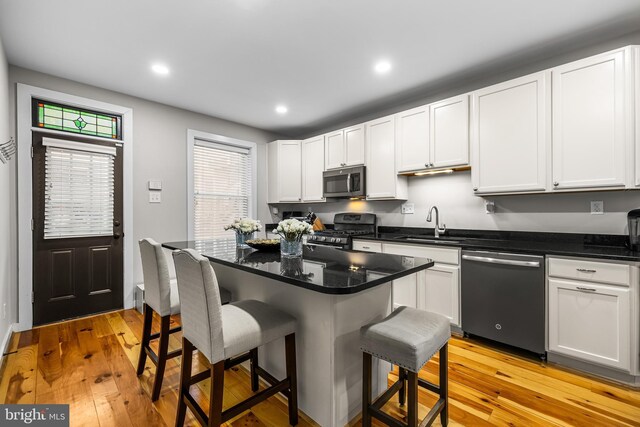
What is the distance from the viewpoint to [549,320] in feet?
7.27

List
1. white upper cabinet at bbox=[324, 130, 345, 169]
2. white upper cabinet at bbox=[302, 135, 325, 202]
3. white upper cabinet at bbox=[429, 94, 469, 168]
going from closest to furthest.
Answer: white upper cabinet at bbox=[429, 94, 469, 168] → white upper cabinet at bbox=[324, 130, 345, 169] → white upper cabinet at bbox=[302, 135, 325, 202]

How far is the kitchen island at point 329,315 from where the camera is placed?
146cm

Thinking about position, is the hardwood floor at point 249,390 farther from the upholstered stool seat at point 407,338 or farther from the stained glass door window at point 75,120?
the stained glass door window at point 75,120

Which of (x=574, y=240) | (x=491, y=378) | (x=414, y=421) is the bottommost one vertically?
(x=491, y=378)

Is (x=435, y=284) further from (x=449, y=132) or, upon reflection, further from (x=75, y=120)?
(x=75, y=120)

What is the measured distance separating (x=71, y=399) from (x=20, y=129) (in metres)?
2.54

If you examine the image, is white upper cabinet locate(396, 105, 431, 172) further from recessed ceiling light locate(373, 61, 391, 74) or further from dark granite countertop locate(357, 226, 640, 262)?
dark granite countertop locate(357, 226, 640, 262)

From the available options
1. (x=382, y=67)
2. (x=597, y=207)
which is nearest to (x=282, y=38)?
(x=382, y=67)

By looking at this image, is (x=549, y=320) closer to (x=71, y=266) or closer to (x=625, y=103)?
(x=625, y=103)

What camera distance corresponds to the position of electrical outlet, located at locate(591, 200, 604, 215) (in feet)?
8.04

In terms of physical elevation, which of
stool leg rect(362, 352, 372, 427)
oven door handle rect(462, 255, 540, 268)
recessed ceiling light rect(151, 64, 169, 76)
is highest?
recessed ceiling light rect(151, 64, 169, 76)

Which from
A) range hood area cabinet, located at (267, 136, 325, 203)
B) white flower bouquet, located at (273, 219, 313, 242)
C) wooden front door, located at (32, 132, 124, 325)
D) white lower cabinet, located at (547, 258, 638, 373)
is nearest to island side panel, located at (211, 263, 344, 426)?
white flower bouquet, located at (273, 219, 313, 242)

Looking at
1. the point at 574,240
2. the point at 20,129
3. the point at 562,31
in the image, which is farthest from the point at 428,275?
the point at 20,129

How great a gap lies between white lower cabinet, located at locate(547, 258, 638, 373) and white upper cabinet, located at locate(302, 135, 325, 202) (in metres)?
2.91
